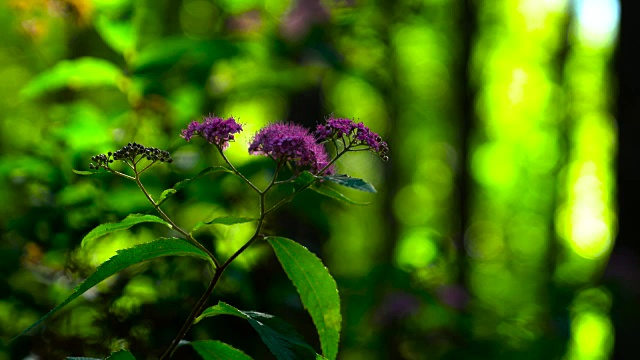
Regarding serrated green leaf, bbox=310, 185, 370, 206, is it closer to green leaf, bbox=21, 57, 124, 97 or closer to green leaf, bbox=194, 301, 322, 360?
green leaf, bbox=194, 301, 322, 360

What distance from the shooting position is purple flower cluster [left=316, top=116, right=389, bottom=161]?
1262 millimetres

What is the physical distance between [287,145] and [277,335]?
331mm

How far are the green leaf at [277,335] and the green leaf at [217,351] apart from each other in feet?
0.19

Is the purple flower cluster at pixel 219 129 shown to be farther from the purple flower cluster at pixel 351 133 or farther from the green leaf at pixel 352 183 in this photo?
the green leaf at pixel 352 183

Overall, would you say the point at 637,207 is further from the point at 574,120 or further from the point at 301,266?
the point at 574,120

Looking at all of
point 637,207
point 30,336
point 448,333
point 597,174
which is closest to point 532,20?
point 597,174

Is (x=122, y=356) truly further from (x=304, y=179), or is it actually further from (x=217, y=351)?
(x=304, y=179)

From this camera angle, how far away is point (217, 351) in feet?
3.80

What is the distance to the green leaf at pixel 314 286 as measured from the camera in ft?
3.70

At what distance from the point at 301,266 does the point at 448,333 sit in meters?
3.24

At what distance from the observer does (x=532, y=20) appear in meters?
18.5

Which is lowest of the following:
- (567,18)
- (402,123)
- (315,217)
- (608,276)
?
(315,217)

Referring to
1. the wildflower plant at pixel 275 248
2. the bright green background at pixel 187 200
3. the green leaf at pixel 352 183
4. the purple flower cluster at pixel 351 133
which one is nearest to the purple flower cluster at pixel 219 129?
the wildflower plant at pixel 275 248

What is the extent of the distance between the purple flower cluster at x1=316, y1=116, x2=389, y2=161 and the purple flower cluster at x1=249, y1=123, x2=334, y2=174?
0.03m
